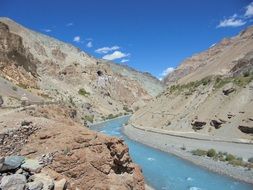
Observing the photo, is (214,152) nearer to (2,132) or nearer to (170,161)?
(170,161)

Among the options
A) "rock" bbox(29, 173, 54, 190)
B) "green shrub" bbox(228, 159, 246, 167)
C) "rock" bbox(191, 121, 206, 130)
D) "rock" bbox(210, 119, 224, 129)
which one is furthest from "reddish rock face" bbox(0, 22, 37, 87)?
"rock" bbox(29, 173, 54, 190)

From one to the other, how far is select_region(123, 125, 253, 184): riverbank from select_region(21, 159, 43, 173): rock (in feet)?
58.5

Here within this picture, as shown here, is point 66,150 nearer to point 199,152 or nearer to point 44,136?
point 44,136

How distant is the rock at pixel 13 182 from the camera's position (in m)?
11.8

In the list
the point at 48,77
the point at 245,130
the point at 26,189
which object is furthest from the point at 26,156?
the point at 48,77

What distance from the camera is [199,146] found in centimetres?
4269

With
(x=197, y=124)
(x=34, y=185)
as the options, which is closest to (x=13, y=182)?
(x=34, y=185)

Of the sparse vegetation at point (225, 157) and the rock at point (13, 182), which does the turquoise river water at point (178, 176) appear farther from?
the rock at point (13, 182)

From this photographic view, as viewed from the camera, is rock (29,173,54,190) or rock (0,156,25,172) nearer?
rock (29,173,54,190)

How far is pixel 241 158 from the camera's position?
110ft

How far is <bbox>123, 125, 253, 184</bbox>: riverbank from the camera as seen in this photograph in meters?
30.7

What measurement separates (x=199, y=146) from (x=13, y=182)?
107 ft

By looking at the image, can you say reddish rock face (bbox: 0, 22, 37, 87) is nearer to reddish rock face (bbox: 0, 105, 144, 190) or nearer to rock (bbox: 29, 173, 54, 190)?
reddish rock face (bbox: 0, 105, 144, 190)

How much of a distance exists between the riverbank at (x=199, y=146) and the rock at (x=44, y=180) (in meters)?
18.2
